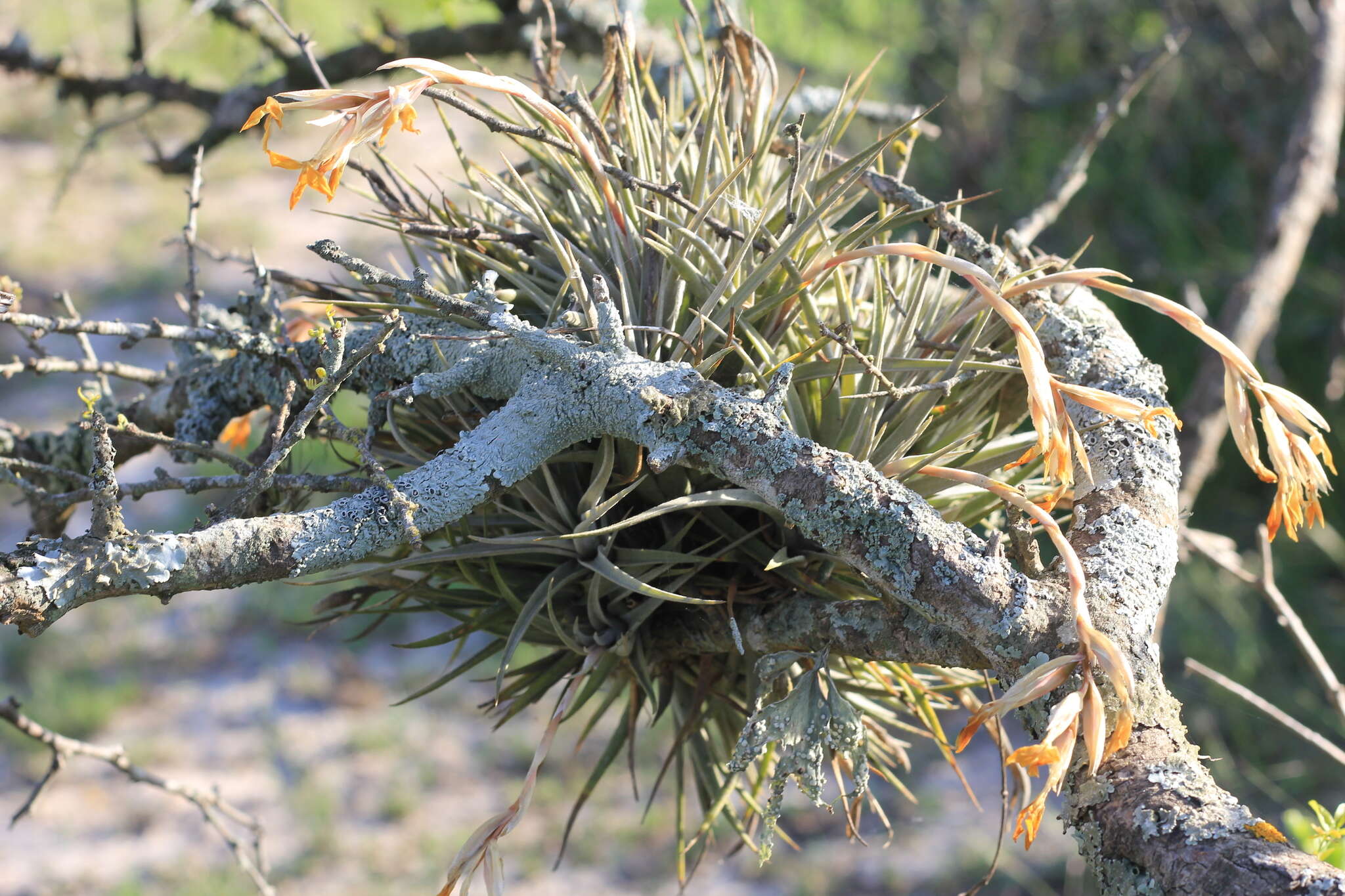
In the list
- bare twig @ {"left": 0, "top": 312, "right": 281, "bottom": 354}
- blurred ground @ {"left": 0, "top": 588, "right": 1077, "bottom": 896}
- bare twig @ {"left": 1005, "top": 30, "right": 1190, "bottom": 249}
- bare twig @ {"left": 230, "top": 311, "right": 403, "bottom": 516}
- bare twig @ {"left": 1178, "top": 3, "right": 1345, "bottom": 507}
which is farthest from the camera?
blurred ground @ {"left": 0, "top": 588, "right": 1077, "bottom": 896}

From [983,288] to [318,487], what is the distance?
1.74 ft

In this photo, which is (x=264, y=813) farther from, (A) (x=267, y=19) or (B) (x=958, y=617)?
(B) (x=958, y=617)

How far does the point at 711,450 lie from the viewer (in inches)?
31.4

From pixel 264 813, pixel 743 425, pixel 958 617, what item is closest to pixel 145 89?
pixel 743 425

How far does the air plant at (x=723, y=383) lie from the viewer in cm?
84

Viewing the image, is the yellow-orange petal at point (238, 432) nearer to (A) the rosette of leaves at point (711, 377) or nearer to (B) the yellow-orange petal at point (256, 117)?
(A) the rosette of leaves at point (711, 377)

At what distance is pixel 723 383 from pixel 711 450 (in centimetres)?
19

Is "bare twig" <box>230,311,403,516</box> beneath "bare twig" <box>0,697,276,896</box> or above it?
above

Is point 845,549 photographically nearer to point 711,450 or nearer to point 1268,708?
point 711,450

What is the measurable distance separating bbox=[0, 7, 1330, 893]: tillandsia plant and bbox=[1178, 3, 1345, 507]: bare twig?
2.31 ft

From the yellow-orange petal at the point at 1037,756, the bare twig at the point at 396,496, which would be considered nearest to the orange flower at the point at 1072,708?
the yellow-orange petal at the point at 1037,756

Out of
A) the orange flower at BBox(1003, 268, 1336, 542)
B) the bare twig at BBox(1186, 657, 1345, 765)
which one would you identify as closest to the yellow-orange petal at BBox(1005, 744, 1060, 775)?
the orange flower at BBox(1003, 268, 1336, 542)

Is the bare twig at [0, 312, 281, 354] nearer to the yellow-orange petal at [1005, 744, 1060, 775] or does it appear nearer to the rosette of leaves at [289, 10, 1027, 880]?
the rosette of leaves at [289, 10, 1027, 880]

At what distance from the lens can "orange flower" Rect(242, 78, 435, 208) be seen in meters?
0.70
